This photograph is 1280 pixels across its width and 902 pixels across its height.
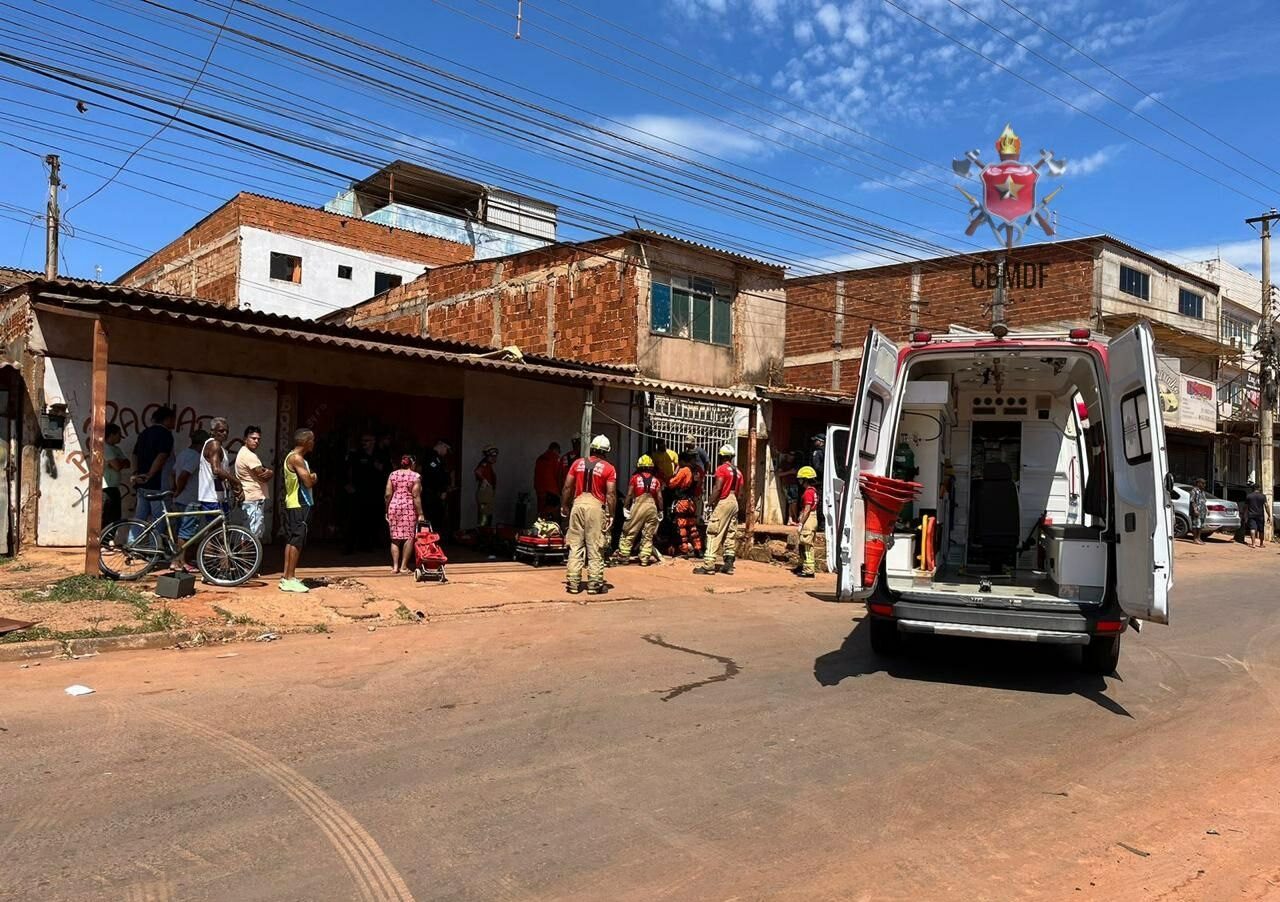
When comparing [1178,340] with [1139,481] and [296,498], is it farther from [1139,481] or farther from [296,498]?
[296,498]

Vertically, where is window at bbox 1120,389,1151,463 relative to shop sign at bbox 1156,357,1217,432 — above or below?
below

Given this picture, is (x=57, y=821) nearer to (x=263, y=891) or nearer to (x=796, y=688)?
(x=263, y=891)

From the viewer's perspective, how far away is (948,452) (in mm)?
9266

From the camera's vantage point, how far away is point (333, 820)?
375cm

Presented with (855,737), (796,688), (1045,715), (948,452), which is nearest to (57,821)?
(855,737)

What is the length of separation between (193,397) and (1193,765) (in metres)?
11.9

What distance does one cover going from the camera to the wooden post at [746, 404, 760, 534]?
17406 millimetres

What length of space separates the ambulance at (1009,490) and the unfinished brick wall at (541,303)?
923cm

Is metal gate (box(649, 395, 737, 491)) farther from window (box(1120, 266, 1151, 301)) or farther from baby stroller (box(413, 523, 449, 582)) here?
window (box(1120, 266, 1151, 301))

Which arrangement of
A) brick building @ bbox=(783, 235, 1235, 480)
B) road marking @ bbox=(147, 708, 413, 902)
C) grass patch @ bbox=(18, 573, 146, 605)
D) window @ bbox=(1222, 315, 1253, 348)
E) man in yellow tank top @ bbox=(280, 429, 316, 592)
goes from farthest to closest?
window @ bbox=(1222, 315, 1253, 348)
brick building @ bbox=(783, 235, 1235, 480)
man in yellow tank top @ bbox=(280, 429, 316, 592)
grass patch @ bbox=(18, 573, 146, 605)
road marking @ bbox=(147, 708, 413, 902)

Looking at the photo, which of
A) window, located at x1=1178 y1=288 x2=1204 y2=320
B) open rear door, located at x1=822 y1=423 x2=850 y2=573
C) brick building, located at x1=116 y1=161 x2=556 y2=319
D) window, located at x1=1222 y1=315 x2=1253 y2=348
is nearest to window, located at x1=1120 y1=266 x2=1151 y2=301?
window, located at x1=1178 y1=288 x2=1204 y2=320

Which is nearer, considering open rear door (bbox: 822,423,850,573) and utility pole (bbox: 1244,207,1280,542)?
open rear door (bbox: 822,423,850,573)

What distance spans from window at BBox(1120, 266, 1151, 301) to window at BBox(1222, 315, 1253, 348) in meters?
6.39

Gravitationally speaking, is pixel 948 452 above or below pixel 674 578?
above
